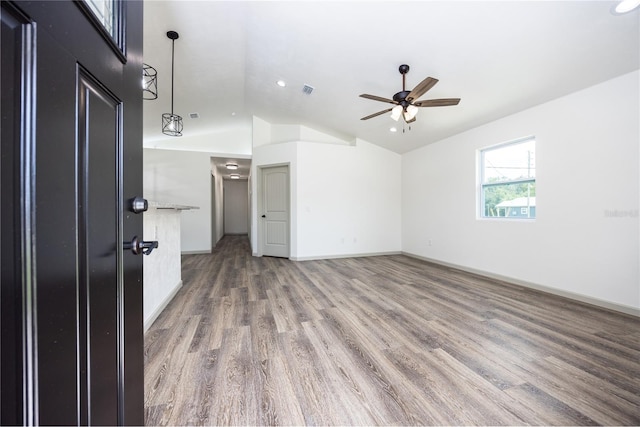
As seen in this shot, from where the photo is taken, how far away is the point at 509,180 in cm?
378

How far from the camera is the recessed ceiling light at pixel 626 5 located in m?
1.86

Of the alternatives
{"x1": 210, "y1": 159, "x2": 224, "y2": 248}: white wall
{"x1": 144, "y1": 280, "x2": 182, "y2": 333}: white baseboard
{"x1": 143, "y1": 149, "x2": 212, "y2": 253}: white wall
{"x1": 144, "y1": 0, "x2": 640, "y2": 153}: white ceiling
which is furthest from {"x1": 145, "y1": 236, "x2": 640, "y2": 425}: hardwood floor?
{"x1": 210, "y1": 159, "x2": 224, "y2": 248}: white wall

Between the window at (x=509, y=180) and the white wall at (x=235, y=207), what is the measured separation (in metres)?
9.07

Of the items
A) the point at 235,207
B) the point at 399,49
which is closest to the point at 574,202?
the point at 399,49

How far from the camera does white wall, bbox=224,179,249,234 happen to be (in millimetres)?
11078

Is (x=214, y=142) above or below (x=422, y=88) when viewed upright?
above

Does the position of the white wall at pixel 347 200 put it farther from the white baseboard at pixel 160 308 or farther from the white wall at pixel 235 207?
the white wall at pixel 235 207

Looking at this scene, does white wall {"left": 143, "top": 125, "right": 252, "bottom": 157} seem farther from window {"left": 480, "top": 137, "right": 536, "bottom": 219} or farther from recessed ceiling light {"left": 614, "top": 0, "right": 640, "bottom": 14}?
recessed ceiling light {"left": 614, "top": 0, "right": 640, "bottom": 14}

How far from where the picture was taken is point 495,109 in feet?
11.9

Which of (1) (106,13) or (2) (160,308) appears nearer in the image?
(1) (106,13)

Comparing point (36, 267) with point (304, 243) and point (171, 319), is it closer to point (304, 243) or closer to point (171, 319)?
point (171, 319)

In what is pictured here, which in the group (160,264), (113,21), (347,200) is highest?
(113,21)

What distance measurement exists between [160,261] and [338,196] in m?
3.84

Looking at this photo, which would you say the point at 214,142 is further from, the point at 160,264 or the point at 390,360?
the point at 390,360
